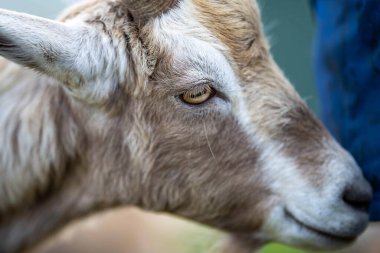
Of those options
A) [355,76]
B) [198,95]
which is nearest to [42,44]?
[198,95]

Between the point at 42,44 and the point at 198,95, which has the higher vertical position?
the point at 42,44

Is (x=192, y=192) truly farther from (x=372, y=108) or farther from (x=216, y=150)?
(x=372, y=108)

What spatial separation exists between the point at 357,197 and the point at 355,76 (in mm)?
599

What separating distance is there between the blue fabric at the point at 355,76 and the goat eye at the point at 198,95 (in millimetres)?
693

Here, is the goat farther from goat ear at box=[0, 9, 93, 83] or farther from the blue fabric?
the blue fabric

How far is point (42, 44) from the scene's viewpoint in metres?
1.98

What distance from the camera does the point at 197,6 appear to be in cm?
221

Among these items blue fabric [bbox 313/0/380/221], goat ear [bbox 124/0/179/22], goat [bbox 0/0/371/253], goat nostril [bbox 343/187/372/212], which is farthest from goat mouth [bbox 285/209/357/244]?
goat ear [bbox 124/0/179/22]

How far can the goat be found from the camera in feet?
7.01

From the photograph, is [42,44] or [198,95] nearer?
[42,44]

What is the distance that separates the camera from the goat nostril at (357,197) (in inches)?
84.5

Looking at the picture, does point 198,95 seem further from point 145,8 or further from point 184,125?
point 145,8

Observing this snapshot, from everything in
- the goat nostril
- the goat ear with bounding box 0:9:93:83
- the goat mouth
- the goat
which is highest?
the goat ear with bounding box 0:9:93:83

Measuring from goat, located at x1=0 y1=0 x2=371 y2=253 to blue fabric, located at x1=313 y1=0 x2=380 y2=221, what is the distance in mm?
303
